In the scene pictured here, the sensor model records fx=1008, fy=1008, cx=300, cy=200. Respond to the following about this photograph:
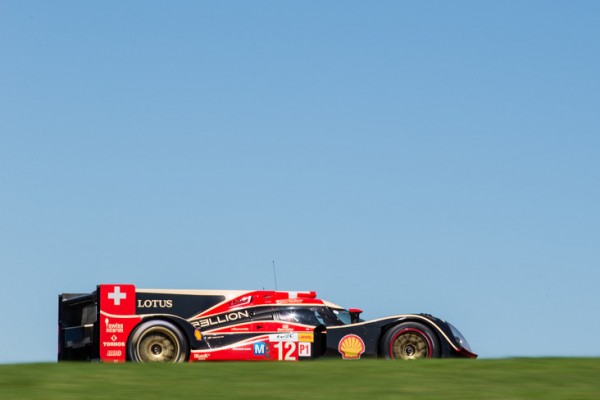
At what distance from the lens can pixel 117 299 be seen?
1898 centimetres

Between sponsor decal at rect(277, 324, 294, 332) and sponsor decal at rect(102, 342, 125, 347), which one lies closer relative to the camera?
sponsor decal at rect(102, 342, 125, 347)

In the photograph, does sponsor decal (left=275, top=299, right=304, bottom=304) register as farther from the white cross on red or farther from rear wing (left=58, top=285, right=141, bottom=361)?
the white cross on red

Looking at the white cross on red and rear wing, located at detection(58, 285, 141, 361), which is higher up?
the white cross on red

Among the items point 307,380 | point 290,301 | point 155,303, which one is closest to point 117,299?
point 155,303

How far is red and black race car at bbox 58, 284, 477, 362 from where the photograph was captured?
743 inches

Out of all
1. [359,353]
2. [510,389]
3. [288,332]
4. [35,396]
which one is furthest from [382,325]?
[35,396]

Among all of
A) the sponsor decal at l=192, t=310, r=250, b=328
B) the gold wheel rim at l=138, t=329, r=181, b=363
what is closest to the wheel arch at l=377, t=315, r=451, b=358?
the sponsor decal at l=192, t=310, r=250, b=328

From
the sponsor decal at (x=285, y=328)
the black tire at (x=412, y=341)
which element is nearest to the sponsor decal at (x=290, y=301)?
the sponsor decal at (x=285, y=328)

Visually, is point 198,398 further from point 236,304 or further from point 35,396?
point 236,304

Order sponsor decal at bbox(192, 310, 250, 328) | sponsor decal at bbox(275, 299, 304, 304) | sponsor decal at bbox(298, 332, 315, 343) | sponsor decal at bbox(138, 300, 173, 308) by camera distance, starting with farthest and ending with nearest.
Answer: sponsor decal at bbox(275, 299, 304, 304) < sponsor decal at bbox(298, 332, 315, 343) < sponsor decal at bbox(192, 310, 250, 328) < sponsor decal at bbox(138, 300, 173, 308)

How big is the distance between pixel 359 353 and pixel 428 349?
50.8 inches

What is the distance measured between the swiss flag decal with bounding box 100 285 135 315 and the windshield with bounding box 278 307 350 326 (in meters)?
2.92

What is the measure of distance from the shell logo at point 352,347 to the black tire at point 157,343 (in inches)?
116

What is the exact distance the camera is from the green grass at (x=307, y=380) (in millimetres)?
8664
